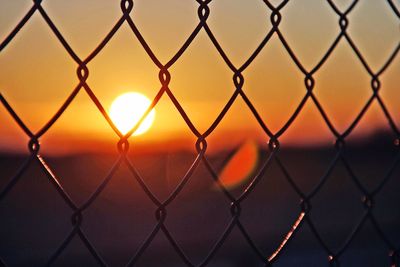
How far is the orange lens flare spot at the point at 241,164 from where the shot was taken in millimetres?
10250

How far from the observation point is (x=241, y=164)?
38.2 feet

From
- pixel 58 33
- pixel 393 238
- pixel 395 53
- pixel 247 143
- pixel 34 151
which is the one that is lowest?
pixel 34 151

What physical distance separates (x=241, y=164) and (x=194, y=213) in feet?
5.50

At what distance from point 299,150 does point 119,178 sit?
18.0 feet

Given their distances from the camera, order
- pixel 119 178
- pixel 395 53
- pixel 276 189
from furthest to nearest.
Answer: pixel 119 178, pixel 276 189, pixel 395 53

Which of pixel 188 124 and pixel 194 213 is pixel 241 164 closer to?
pixel 194 213

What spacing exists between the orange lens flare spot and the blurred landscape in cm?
43

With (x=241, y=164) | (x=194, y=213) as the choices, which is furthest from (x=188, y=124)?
(x=194, y=213)

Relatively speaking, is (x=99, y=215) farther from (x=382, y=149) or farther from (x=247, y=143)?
(x=382, y=149)

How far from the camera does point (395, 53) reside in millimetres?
1684

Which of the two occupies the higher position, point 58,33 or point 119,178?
point 119,178

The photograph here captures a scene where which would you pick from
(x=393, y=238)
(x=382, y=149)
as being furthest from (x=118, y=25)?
(x=382, y=149)

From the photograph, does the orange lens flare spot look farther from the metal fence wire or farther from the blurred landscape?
the metal fence wire

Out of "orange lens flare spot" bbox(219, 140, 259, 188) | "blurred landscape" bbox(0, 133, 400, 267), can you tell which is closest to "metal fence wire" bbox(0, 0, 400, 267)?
"blurred landscape" bbox(0, 133, 400, 267)
